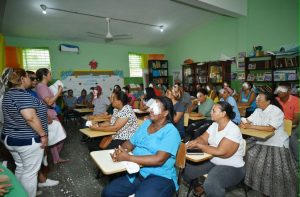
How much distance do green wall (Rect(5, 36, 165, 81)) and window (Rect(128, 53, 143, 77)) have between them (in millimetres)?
229

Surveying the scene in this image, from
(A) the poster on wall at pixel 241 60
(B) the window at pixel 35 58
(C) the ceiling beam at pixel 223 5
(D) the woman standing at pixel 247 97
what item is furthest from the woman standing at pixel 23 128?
(A) the poster on wall at pixel 241 60

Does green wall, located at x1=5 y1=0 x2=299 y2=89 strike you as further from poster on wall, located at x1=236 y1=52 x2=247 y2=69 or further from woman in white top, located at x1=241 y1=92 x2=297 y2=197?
woman in white top, located at x1=241 y1=92 x2=297 y2=197

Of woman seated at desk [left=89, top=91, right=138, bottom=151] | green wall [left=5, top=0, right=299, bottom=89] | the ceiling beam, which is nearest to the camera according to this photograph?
woman seated at desk [left=89, top=91, right=138, bottom=151]

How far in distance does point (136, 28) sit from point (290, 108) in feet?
20.1

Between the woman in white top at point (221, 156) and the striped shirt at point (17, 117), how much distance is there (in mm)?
1617

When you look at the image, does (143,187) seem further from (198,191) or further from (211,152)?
(198,191)

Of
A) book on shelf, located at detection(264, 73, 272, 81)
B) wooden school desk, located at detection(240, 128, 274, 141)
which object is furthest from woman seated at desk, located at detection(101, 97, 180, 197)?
book on shelf, located at detection(264, 73, 272, 81)

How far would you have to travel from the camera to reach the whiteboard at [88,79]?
8195 mm

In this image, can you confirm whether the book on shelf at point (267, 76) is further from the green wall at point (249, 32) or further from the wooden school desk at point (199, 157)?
the wooden school desk at point (199, 157)

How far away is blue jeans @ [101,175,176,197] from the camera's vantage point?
158 centimetres

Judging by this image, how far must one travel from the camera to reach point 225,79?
7.54m

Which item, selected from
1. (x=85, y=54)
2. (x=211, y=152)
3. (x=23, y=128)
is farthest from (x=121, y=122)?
(x=85, y=54)

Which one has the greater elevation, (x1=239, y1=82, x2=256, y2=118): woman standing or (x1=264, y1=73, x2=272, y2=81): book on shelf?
(x1=264, y1=73, x2=272, y2=81): book on shelf

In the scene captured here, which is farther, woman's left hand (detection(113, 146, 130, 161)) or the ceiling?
the ceiling
